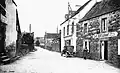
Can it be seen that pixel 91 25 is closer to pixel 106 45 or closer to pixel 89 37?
pixel 89 37

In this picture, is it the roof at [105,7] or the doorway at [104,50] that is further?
the doorway at [104,50]

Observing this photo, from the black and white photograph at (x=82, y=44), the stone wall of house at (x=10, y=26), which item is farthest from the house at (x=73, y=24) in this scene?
the stone wall of house at (x=10, y=26)

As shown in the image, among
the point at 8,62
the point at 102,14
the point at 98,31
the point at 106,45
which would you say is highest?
the point at 102,14

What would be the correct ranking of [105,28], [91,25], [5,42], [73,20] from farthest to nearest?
[73,20], [91,25], [105,28], [5,42]

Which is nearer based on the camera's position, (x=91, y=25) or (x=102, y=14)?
(x=102, y=14)

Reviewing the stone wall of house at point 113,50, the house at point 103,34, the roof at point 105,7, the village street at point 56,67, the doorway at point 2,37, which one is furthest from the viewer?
the roof at point 105,7

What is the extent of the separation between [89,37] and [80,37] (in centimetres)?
319

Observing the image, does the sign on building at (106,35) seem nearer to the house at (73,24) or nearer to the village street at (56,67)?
the village street at (56,67)

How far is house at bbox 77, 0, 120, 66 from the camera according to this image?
17.4 meters

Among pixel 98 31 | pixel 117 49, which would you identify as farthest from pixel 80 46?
pixel 117 49

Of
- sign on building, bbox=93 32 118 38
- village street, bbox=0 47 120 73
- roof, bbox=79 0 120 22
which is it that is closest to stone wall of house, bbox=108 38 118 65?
sign on building, bbox=93 32 118 38

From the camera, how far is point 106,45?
20203 mm

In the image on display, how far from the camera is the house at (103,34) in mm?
17380

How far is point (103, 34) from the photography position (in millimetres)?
19781
